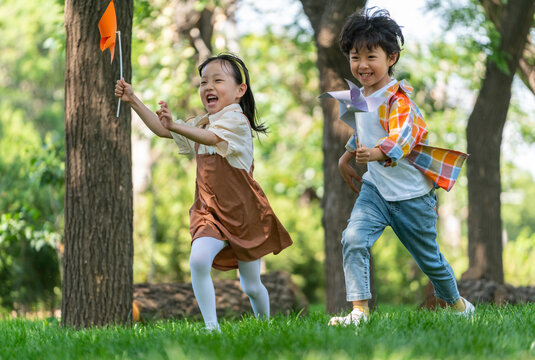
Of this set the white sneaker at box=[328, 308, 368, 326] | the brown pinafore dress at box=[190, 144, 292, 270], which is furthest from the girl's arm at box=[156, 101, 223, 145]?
the white sneaker at box=[328, 308, 368, 326]

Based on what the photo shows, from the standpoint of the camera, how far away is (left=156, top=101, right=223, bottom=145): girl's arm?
389cm

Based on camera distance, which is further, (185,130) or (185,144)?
(185,144)

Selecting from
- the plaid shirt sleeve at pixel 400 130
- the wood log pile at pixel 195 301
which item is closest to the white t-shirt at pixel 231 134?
the plaid shirt sleeve at pixel 400 130

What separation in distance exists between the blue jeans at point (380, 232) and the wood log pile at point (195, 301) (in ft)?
8.04

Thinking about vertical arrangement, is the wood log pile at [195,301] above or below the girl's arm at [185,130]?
below

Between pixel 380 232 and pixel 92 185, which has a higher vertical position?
pixel 92 185

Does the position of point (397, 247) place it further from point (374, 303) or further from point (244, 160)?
point (244, 160)

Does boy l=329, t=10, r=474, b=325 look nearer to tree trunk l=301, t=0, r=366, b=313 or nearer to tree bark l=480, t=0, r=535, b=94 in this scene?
tree trunk l=301, t=0, r=366, b=313

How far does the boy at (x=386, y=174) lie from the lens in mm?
4062

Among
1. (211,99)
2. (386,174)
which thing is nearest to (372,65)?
(386,174)

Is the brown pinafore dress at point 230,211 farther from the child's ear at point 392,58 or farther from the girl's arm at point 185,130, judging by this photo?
the child's ear at point 392,58

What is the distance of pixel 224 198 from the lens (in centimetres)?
436

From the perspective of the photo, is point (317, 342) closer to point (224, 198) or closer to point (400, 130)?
point (400, 130)

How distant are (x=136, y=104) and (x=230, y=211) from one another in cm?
89
